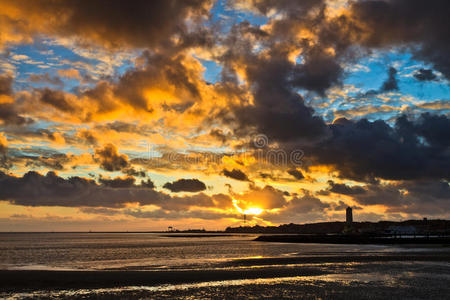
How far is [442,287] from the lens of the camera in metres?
30.2

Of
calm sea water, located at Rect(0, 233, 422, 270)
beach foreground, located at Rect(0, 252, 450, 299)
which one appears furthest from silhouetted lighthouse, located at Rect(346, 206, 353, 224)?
beach foreground, located at Rect(0, 252, 450, 299)

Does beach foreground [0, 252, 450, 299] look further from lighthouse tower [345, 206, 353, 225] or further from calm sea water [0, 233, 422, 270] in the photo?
lighthouse tower [345, 206, 353, 225]

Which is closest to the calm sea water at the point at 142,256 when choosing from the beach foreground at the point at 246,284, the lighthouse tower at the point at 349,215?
the beach foreground at the point at 246,284

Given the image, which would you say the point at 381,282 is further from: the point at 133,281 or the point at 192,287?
the point at 133,281

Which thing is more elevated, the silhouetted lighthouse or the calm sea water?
the silhouetted lighthouse

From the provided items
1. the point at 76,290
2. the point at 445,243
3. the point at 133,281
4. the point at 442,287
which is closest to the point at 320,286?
the point at 442,287

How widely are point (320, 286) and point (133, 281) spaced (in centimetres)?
1634

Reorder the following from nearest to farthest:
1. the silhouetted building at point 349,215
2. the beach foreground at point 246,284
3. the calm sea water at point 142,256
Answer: the beach foreground at point 246,284
the calm sea water at point 142,256
the silhouetted building at point 349,215

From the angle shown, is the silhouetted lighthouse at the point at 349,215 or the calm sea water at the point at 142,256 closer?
the calm sea water at the point at 142,256

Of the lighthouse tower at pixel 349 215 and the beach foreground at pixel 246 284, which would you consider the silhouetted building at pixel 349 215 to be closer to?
the lighthouse tower at pixel 349 215

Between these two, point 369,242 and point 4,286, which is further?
point 369,242

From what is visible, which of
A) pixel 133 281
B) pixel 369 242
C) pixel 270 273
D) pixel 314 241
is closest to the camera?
pixel 133 281

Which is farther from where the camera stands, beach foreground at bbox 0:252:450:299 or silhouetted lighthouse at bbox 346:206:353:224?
silhouetted lighthouse at bbox 346:206:353:224

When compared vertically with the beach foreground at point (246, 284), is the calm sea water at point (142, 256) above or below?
below
